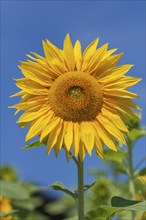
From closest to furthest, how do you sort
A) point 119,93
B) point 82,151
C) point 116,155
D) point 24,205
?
point 82,151 < point 119,93 < point 116,155 < point 24,205

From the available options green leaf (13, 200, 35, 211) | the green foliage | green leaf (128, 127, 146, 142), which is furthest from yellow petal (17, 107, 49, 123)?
the green foliage

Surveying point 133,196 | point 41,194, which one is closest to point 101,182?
point 133,196

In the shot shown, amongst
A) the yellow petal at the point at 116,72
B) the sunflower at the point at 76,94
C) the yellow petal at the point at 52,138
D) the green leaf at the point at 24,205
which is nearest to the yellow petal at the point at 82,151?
the sunflower at the point at 76,94

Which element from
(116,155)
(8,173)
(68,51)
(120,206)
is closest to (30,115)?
(68,51)

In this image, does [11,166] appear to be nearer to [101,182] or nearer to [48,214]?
[48,214]

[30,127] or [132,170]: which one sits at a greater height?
[30,127]

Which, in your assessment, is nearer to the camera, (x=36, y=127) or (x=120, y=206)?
(x=120, y=206)

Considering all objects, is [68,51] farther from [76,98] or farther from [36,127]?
[36,127]
